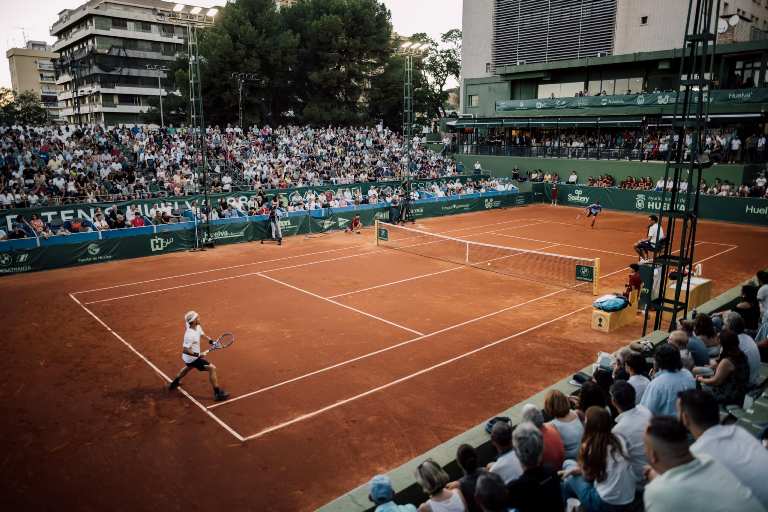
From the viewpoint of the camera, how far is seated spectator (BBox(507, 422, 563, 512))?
4.69 meters

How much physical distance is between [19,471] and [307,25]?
2206 inches

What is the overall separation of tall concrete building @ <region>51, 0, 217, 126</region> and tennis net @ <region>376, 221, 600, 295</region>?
238ft

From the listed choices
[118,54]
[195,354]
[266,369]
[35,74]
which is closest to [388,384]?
[266,369]

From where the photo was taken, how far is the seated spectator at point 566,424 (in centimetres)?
587

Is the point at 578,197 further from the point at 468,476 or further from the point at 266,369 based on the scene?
the point at 468,476

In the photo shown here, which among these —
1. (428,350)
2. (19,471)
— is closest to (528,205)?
(428,350)

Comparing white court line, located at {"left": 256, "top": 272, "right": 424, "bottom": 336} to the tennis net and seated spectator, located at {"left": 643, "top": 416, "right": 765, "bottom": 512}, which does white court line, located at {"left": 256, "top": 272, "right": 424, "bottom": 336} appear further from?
seated spectator, located at {"left": 643, "top": 416, "right": 765, "bottom": 512}

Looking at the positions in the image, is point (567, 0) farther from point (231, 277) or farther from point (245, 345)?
point (245, 345)

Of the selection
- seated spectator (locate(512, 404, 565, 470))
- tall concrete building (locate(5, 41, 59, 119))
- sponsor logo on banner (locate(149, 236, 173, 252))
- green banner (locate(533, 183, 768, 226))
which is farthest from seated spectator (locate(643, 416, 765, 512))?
tall concrete building (locate(5, 41, 59, 119))

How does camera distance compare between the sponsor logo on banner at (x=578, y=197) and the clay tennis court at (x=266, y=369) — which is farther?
the sponsor logo on banner at (x=578, y=197)

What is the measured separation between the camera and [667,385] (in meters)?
6.35

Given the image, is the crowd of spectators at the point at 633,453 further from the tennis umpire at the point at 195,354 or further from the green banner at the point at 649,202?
the green banner at the point at 649,202

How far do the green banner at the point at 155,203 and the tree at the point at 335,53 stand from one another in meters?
22.9

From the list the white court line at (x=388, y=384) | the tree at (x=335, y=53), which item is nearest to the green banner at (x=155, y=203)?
the white court line at (x=388, y=384)
